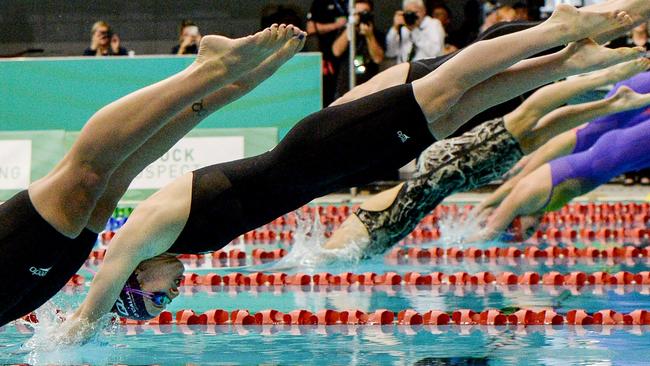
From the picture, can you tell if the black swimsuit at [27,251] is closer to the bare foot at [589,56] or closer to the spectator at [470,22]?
the bare foot at [589,56]

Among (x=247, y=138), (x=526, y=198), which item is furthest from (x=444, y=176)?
(x=247, y=138)

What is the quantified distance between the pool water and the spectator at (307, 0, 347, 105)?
4693 millimetres

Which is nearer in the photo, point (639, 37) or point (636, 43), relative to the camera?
point (639, 37)

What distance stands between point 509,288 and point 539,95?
1.00 m

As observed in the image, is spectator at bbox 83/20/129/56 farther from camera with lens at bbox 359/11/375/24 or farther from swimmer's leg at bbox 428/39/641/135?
swimmer's leg at bbox 428/39/641/135

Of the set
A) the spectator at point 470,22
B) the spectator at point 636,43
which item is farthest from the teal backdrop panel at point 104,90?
the spectator at point 636,43

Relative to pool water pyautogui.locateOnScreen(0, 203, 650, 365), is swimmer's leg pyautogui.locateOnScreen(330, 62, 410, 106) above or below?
above

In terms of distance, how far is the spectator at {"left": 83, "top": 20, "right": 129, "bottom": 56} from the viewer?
10.6 m

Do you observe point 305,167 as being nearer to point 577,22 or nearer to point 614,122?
point 577,22

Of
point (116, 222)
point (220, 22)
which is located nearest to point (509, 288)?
point (116, 222)

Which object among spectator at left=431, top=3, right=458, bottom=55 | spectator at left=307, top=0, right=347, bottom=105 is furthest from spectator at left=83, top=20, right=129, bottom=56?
spectator at left=431, top=3, right=458, bottom=55

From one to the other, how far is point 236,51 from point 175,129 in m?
0.39

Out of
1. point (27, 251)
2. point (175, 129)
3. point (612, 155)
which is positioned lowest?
point (27, 251)

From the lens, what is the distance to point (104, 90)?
32.1 feet
